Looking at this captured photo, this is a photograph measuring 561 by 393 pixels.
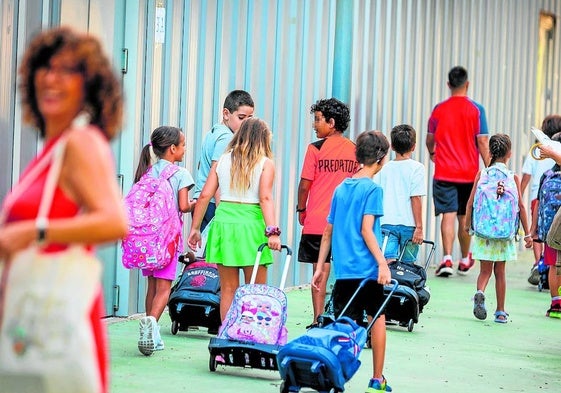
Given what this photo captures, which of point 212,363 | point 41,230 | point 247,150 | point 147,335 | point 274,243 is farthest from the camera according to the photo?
point 247,150

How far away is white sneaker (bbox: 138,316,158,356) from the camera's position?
835 cm

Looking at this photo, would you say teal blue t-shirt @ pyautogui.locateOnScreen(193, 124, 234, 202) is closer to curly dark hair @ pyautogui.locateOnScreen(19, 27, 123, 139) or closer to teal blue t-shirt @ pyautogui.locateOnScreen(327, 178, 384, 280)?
teal blue t-shirt @ pyautogui.locateOnScreen(327, 178, 384, 280)

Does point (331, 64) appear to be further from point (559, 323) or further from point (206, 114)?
point (559, 323)

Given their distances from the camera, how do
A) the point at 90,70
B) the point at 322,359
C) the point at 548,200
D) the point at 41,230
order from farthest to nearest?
1. the point at 548,200
2. the point at 322,359
3. the point at 90,70
4. the point at 41,230

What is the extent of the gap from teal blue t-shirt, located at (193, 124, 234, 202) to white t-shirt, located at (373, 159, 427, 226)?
1.76 meters

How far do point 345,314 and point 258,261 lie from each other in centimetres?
78

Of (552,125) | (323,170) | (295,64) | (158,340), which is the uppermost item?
(295,64)

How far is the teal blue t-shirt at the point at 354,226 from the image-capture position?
752 centimetres

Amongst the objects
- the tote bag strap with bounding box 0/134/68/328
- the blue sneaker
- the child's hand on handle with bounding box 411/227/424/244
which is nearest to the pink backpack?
the blue sneaker

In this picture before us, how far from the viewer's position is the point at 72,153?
3596 mm

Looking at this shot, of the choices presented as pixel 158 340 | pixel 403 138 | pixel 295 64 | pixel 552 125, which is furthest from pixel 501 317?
pixel 158 340

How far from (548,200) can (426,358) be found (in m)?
3.25

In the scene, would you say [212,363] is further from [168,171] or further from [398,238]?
[398,238]

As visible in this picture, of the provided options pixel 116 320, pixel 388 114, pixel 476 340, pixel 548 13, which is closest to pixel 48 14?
pixel 116 320
